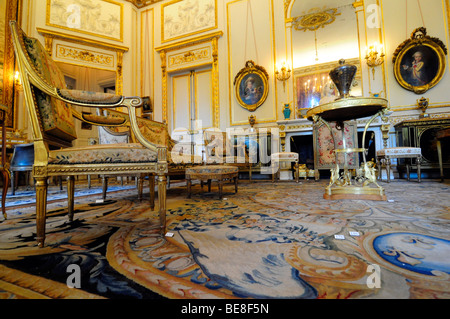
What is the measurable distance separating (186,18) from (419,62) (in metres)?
5.88

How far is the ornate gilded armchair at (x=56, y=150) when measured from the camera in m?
1.05

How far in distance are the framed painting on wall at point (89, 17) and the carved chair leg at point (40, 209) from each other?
6631mm

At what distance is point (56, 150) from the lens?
109 centimetres

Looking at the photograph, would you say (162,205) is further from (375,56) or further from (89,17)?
(89,17)

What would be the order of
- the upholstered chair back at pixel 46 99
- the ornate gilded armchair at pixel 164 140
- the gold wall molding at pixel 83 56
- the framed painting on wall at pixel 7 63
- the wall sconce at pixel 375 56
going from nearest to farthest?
the upholstered chair back at pixel 46 99
the ornate gilded armchair at pixel 164 140
the wall sconce at pixel 375 56
the framed painting on wall at pixel 7 63
the gold wall molding at pixel 83 56

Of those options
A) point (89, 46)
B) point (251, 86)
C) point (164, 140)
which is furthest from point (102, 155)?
point (89, 46)

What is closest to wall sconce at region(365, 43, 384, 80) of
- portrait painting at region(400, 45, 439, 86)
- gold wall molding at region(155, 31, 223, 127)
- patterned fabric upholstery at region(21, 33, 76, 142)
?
portrait painting at region(400, 45, 439, 86)

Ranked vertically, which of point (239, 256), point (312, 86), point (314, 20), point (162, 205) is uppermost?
point (314, 20)

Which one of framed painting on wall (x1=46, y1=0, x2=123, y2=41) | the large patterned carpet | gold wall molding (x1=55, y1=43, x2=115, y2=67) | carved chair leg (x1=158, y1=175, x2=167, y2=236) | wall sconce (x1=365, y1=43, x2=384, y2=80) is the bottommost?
the large patterned carpet

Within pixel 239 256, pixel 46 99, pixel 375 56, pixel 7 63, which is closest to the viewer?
pixel 239 256

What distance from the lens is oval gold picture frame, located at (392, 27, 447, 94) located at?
4.12 meters

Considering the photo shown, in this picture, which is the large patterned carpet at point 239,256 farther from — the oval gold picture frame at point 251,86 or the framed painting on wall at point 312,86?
the oval gold picture frame at point 251,86

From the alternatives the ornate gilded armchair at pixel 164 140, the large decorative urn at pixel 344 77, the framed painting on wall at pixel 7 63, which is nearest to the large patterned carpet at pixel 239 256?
the ornate gilded armchair at pixel 164 140

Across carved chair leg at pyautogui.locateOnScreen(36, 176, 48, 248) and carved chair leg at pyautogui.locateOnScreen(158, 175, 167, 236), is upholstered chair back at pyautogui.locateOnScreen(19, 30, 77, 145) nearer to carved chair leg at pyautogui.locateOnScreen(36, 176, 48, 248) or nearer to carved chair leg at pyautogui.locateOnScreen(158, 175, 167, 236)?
carved chair leg at pyautogui.locateOnScreen(36, 176, 48, 248)
